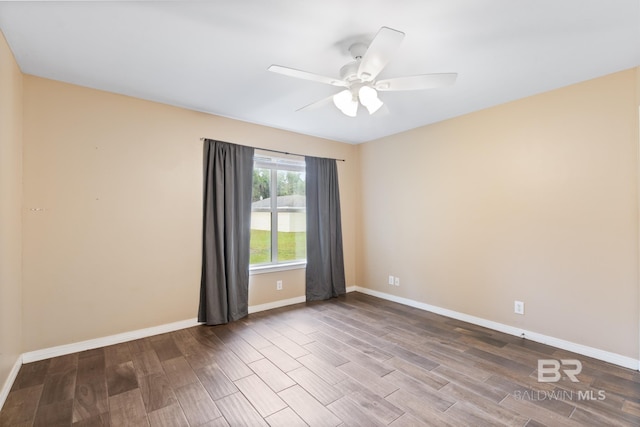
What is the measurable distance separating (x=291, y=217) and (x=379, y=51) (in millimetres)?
3025

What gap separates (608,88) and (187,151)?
405 cm

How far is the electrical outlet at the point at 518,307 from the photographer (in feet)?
10.1

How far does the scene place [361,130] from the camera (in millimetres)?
4176

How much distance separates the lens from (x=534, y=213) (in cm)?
298

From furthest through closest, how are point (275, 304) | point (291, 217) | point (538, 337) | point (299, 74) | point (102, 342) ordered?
point (291, 217) < point (275, 304) < point (538, 337) < point (102, 342) < point (299, 74)

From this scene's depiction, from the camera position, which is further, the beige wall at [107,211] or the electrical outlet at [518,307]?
the electrical outlet at [518,307]

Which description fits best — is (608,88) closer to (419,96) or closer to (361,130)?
(419,96)

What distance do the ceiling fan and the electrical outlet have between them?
7.93 feet

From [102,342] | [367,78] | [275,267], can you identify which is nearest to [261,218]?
[275,267]

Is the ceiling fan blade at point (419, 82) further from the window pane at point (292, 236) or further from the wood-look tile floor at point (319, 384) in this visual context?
the window pane at point (292, 236)

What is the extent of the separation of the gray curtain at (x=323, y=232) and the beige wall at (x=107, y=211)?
1375 mm

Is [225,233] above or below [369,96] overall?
below

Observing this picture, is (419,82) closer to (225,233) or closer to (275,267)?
(225,233)

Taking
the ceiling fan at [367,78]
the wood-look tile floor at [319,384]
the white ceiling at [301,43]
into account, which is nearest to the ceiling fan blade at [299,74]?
the ceiling fan at [367,78]
